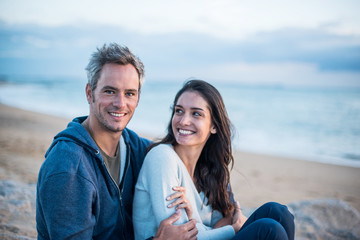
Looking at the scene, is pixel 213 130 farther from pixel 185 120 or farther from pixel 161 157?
pixel 161 157

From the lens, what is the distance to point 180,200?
226 cm

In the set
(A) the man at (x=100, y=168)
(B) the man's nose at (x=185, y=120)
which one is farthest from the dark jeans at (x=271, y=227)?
(B) the man's nose at (x=185, y=120)

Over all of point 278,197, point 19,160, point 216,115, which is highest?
point 216,115

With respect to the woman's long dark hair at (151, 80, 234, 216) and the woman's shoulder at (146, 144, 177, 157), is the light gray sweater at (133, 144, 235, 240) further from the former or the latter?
the woman's long dark hair at (151, 80, 234, 216)

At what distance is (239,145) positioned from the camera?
35.6 feet

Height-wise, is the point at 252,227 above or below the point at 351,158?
above

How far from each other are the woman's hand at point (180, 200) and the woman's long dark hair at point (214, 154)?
0.47 metres

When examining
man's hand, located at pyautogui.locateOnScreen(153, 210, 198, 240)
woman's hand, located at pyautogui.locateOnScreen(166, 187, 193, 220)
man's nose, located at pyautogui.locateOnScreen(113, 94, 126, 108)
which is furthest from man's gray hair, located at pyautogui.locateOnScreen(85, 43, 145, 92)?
man's hand, located at pyautogui.locateOnScreen(153, 210, 198, 240)

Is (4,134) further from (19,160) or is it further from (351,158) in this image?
(351,158)

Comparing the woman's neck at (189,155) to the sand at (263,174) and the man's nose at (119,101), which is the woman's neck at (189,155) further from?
the sand at (263,174)

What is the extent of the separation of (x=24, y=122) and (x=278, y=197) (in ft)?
32.3

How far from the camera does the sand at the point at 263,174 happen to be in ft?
19.3

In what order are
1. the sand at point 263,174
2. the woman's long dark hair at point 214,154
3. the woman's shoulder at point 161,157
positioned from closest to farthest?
the woman's shoulder at point 161,157 < the woman's long dark hair at point 214,154 < the sand at point 263,174

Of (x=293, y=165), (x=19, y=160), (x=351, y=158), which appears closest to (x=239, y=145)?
(x=293, y=165)
